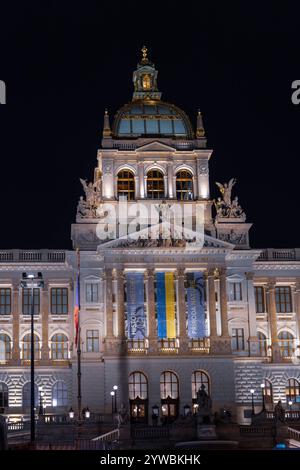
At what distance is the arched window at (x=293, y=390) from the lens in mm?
84125

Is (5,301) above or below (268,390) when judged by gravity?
above

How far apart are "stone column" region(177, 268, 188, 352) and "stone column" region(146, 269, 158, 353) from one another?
7.46 ft

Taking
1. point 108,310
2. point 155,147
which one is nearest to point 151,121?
point 155,147

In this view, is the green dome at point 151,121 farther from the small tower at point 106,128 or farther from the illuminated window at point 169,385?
the illuminated window at point 169,385

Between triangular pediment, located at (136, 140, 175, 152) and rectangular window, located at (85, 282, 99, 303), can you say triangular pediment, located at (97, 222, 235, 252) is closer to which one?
rectangular window, located at (85, 282, 99, 303)

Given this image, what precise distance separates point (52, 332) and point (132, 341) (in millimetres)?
8477

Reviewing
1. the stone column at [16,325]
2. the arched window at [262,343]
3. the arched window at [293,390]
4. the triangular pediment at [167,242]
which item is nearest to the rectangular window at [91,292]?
the triangular pediment at [167,242]

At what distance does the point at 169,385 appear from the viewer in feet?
258

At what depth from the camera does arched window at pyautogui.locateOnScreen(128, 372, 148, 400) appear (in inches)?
3081

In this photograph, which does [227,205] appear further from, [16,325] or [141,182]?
[16,325]

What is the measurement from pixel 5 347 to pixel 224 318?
2039 cm

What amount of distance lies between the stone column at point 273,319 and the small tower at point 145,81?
24775 millimetres

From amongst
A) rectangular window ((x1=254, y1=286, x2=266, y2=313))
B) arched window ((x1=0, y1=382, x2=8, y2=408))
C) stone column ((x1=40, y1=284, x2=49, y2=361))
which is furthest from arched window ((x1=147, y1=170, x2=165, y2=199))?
arched window ((x1=0, y1=382, x2=8, y2=408))
